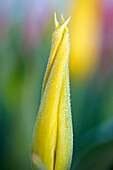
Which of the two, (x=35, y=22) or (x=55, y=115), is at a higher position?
(x=35, y=22)

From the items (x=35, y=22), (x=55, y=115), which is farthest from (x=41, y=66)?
(x=55, y=115)

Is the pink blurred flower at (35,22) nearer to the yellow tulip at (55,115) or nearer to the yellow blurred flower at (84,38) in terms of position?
the yellow blurred flower at (84,38)

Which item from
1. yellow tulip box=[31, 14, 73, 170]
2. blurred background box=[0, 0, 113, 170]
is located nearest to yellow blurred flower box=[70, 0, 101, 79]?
blurred background box=[0, 0, 113, 170]

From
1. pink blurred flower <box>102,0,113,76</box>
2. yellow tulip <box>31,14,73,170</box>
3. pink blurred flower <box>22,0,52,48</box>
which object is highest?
pink blurred flower <box>22,0,52,48</box>

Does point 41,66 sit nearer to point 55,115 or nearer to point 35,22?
point 35,22

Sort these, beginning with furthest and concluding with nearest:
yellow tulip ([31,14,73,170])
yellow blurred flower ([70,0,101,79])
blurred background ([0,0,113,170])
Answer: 1. yellow blurred flower ([70,0,101,79])
2. blurred background ([0,0,113,170])
3. yellow tulip ([31,14,73,170])

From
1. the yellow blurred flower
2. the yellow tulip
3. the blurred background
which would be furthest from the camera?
the yellow blurred flower

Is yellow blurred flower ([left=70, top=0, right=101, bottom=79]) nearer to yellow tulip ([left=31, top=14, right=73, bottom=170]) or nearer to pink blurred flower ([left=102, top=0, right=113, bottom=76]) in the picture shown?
pink blurred flower ([left=102, top=0, right=113, bottom=76])
